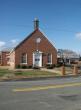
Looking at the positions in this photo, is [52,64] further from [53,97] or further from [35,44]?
[53,97]

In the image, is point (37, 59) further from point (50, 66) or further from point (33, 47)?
point (50, 66)

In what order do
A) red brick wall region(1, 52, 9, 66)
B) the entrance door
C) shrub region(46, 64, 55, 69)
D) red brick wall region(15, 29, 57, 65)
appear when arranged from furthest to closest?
red brick wall region(1, 52, 9, 66)
the entrance door
red brick wall region(15, 29, 57, 65)
shrub region(46, 64, 55, 69)

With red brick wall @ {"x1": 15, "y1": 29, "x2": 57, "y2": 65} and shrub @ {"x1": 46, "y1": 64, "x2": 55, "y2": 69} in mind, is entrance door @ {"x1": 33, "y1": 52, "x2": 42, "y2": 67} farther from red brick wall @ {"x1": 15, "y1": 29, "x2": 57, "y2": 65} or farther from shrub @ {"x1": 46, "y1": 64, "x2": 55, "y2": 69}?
shrub @ {"x1": 46, "y1": 64, "x2": 55, "y2": 69}

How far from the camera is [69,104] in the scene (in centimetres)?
1173

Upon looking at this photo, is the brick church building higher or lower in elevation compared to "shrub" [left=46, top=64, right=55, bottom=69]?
higher

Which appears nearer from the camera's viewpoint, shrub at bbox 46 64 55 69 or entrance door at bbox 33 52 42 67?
shrub at bbox 46 64 55 69

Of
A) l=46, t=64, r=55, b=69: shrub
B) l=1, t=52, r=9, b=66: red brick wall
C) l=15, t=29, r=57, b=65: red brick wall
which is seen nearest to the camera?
l=46, t=64, r=55, b=69: shrub

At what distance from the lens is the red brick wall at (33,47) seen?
42.0 m

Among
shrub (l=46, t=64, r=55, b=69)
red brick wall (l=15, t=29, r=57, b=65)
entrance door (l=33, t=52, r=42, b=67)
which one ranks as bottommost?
shrub (l=46, t=64, r=55, b=69)

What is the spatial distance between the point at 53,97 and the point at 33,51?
29.6 m

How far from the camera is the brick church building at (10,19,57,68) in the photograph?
42.0m

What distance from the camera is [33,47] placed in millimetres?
42906

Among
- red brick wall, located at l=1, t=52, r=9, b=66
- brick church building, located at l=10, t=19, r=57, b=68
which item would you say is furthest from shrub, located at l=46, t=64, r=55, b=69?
red brick wall, located at l=1, t=52, r=9, b=66

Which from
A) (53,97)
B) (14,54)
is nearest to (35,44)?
(14,54)
